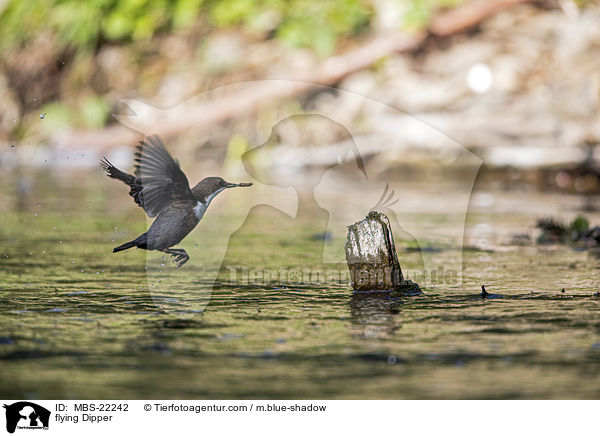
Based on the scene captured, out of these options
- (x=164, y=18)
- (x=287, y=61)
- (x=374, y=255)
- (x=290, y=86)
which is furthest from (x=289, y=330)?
(x=164, y=18)

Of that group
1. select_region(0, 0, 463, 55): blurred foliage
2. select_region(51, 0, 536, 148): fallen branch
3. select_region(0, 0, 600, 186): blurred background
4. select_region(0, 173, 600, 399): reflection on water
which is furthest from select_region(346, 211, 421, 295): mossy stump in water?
select_region(0, 0, 463, 55): blurred foliage

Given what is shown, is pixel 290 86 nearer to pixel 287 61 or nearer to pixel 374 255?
pixel 287 61

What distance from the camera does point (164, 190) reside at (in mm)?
3711

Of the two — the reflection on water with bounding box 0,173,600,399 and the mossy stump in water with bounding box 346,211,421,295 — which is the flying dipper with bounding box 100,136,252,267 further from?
the mossy stump in water with bounding box 346,211,421,295

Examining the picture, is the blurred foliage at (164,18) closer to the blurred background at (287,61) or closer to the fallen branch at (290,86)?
the blurred background at (287,61)

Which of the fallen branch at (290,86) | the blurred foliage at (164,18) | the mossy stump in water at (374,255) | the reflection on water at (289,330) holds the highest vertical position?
the blurred foliage at (164,18)

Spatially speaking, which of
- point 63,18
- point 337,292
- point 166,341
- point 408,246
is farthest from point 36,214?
point 63,18

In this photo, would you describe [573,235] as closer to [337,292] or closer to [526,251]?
[526,251]

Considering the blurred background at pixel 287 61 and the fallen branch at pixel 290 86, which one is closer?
the fallen branch at pixel 290 86

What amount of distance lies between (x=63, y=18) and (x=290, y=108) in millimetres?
3368

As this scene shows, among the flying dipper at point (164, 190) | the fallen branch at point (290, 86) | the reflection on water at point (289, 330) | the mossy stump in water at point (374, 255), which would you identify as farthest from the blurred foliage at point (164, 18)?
the flying dipper at point (164, 190)

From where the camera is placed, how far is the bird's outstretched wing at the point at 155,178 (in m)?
3.57

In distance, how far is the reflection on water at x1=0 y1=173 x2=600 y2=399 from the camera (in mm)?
3037

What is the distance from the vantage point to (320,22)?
11570 millimetres
